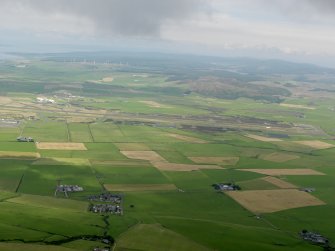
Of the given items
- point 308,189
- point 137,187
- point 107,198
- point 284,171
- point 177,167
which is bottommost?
point 284,171

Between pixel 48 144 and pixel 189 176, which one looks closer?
pixel 189 176

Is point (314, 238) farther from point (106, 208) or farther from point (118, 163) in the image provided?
point (118, 163)

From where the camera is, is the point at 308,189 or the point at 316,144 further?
the point at 316,144

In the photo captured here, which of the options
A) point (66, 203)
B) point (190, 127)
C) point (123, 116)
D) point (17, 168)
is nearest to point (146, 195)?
point (66, 203)

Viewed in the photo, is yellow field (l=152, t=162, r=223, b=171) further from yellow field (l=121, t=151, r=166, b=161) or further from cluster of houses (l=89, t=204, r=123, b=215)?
cluster of houses (l=89, t=204, r=123, b=215)

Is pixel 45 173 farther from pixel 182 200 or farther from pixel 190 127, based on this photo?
pixel 190 127

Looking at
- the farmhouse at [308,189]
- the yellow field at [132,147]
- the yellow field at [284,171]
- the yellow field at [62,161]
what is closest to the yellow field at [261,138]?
the yellow field at [284,171]

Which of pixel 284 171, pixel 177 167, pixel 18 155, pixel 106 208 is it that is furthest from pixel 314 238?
pixel 18 155
